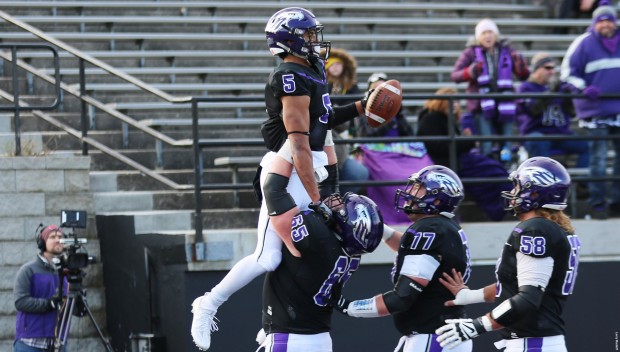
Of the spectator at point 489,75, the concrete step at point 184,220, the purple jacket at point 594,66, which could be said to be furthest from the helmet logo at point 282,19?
the purple jacket at point 594,66

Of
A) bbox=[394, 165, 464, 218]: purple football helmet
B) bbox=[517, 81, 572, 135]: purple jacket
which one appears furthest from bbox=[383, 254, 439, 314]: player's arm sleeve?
bbox=[517, 81, 572, 135]: purple jacket

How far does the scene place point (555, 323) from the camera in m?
7.09

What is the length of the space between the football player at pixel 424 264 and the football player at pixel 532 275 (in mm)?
102

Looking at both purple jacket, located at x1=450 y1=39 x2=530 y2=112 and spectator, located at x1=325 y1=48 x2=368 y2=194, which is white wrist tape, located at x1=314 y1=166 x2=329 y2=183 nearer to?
spectator, located at x1=325 y1=48 x2=368 y2=194

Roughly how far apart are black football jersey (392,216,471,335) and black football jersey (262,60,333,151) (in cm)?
82

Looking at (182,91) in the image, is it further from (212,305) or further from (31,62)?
(212,305)

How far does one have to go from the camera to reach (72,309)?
9641 mm

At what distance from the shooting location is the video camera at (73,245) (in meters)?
9.69

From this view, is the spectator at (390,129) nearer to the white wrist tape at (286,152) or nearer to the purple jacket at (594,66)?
the purple jacket at (594,66)

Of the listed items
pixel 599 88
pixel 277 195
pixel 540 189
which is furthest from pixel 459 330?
pixel 599 88

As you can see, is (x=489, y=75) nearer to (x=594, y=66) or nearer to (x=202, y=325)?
(x=594, y=66)

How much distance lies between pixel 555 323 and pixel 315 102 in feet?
5.99

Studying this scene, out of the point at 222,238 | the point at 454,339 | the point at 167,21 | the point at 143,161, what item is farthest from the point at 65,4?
the point at 454,339

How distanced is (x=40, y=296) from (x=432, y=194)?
154 inches
